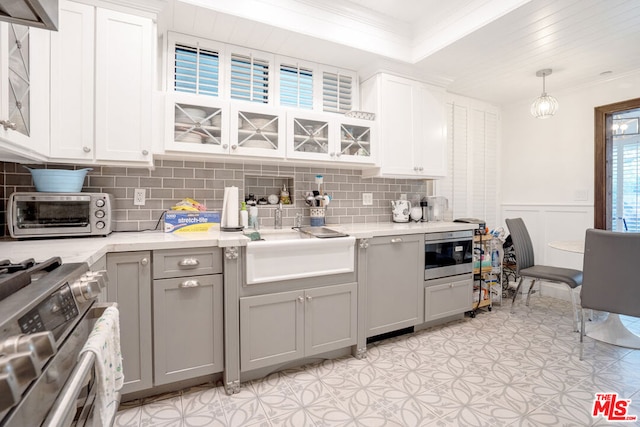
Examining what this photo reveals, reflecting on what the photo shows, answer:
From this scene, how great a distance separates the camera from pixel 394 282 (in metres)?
2.54

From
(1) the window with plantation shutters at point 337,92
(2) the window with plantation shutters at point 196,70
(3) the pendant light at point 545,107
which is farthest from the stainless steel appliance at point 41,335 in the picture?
(3) the pendant light at point 545,107

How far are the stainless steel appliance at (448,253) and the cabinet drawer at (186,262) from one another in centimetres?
178

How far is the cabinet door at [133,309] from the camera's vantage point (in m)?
1.67

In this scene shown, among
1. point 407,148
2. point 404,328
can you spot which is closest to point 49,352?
point 404,328

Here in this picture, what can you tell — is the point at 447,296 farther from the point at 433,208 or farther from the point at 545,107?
the point at 545,107

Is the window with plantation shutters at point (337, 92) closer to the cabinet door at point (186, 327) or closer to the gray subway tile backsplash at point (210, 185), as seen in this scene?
the gray subway tile backsplash at point (210, 185)

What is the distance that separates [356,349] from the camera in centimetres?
234

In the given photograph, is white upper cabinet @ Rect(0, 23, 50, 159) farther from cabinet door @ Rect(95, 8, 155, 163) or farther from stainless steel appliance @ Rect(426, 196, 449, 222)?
stainless steel appliance @ Rect(426, 196, 449, 222)

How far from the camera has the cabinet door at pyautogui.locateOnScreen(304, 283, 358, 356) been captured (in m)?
2.14

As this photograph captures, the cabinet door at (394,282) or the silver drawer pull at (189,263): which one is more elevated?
the silver drawer pull at (189,263)

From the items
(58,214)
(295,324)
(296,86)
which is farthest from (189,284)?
(296,86)

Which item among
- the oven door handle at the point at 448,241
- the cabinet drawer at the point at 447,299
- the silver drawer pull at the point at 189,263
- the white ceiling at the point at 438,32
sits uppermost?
the white ceiling at the point at 438,32

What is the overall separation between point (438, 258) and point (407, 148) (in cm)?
109

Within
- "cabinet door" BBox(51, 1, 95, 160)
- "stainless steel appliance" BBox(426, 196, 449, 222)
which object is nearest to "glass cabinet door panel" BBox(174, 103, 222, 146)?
"cabinet door" BBox(51, 1, 95, 160)
